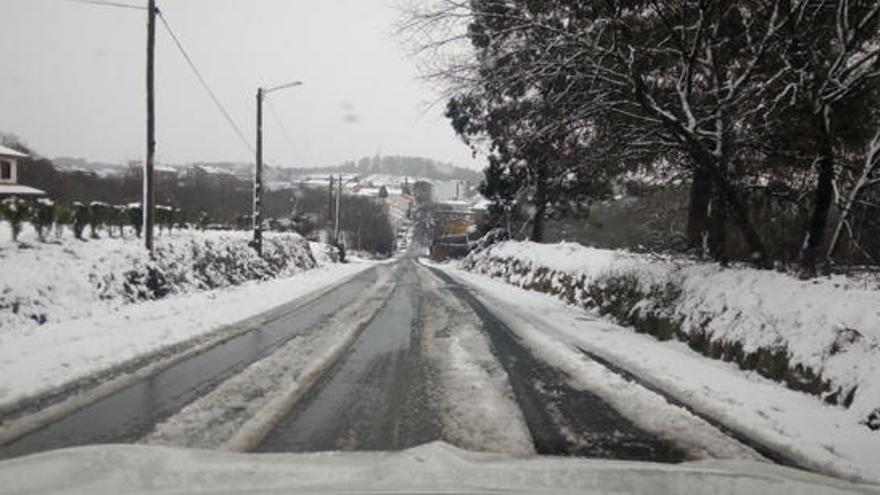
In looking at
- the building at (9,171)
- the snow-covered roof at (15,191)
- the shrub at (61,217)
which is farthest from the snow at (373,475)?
the building at (9,171)

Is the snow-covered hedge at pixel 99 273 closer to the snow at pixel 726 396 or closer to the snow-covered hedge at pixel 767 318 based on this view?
the snow at pixel 726 396

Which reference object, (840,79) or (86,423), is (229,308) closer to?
(86,423)

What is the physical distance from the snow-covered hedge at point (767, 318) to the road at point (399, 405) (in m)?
2.22

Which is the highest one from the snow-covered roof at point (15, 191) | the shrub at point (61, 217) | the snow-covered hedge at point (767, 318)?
the snow-covered roof at point (15, 191)

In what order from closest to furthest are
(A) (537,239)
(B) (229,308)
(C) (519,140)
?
(C) (519,140) → (B) (229,308) → (A) (537,239)

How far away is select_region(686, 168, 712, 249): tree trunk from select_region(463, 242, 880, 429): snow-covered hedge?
0.76 m

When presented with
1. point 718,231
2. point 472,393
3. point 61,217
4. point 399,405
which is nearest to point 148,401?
point 399,405

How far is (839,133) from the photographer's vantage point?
12000 mm

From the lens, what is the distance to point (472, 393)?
7750 millimetres

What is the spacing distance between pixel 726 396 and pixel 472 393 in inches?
97.7

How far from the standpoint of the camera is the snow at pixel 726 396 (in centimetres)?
594

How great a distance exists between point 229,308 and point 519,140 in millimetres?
6689

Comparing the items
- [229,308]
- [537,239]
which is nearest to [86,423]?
[229,308]

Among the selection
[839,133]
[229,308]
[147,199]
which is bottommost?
[229,308]
